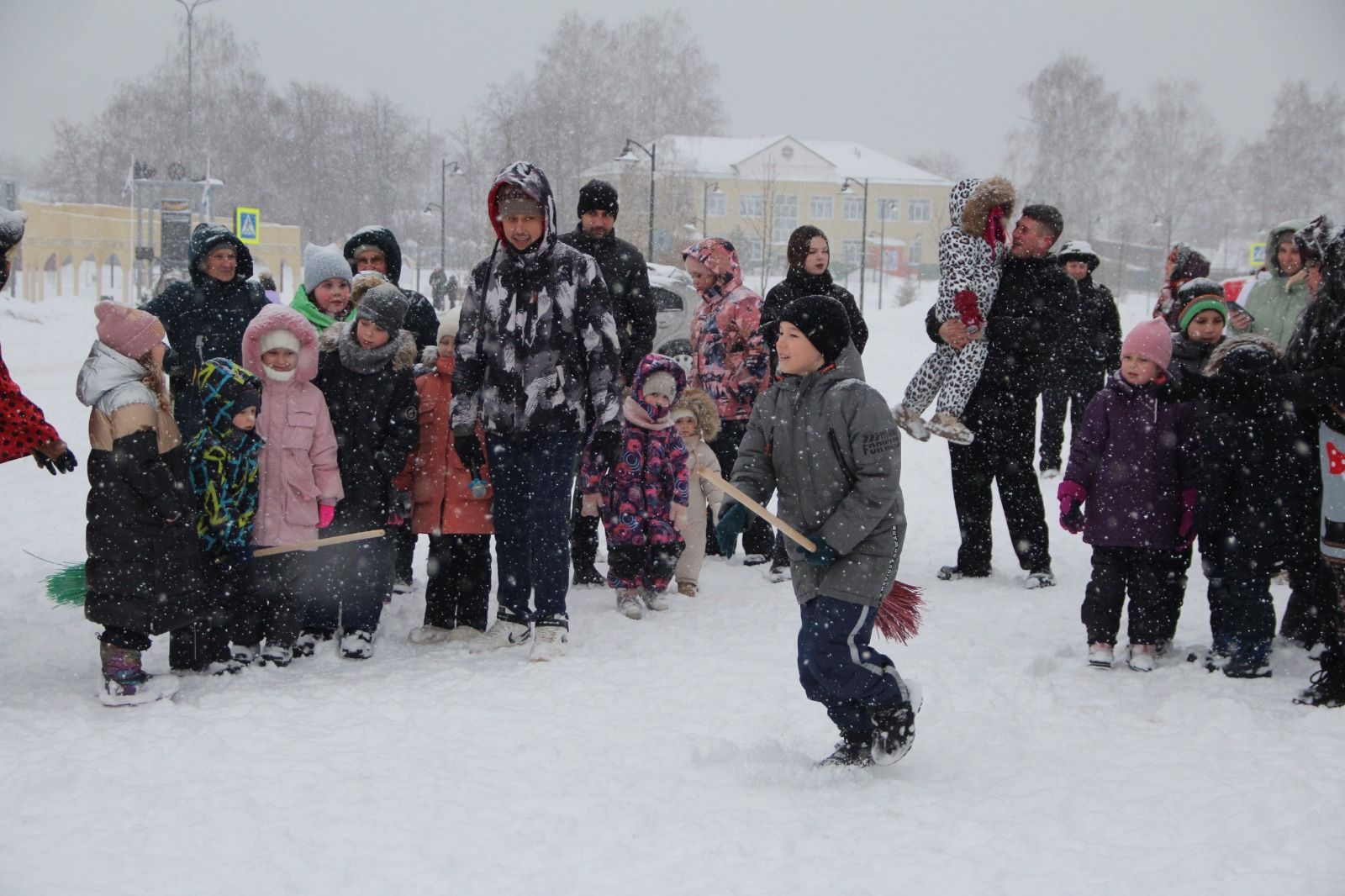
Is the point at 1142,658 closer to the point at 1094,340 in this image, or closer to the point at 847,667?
the point at 847,667

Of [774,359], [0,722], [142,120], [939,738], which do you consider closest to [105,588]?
[0,722]

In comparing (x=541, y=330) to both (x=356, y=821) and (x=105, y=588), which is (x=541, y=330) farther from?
(x=356, y=821)

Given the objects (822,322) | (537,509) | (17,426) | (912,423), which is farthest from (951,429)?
(17,426)

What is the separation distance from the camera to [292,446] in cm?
480

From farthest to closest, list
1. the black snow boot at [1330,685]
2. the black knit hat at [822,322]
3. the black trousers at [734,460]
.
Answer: the black trousers at [734,460], the black snow boot at [1330,685], the black knit hat at [822,322]

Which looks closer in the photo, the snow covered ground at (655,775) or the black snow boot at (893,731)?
the snow covered ground at (655,775)

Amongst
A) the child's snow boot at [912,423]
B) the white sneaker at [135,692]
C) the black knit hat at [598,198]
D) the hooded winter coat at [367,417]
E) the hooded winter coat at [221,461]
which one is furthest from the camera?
the child's snow boot at [912,423]

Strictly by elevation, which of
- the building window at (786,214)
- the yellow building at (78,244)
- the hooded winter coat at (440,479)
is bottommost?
the hooded winter coat at (440,479)

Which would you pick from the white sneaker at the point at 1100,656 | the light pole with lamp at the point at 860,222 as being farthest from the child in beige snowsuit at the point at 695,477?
the light pole with lamp at the point at 860,222

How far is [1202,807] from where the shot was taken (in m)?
3.39

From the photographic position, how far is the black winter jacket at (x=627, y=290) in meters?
6.16

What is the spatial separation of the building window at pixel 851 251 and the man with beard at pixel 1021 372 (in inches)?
2471

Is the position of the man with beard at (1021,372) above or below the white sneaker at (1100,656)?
above

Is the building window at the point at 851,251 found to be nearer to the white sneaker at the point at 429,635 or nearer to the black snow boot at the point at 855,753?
the white sneaker at the point at 429,635
